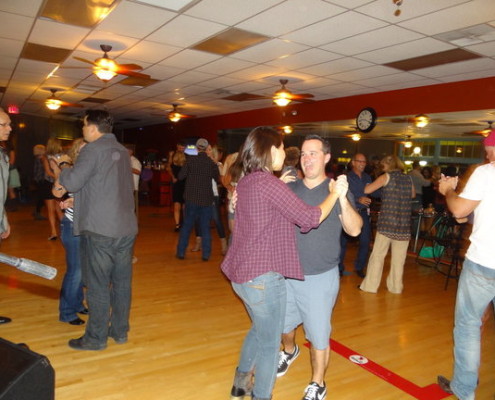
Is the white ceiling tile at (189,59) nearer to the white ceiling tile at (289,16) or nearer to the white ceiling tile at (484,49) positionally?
the white ceiling tile at (289,16)

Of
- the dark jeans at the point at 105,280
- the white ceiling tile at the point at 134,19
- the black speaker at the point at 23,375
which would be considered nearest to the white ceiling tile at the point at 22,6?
the white ceiling tile at the point at 134,19

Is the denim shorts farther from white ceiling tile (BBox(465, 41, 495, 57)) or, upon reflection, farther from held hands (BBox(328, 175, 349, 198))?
white ceiling tile (BBox(465, 41, 495, 57))

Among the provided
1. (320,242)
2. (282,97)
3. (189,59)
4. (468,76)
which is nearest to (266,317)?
(320,242)

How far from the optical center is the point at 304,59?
550 centimetres

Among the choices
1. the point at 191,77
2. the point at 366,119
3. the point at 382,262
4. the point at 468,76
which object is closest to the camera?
the point at 382,262

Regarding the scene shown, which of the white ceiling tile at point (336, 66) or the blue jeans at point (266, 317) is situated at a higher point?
the white ceiling tile at point (336, 66)

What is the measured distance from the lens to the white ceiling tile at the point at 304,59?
516cm

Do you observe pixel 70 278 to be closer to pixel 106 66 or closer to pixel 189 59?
pixel 106 66

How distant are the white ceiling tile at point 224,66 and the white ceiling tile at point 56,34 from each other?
1.85m

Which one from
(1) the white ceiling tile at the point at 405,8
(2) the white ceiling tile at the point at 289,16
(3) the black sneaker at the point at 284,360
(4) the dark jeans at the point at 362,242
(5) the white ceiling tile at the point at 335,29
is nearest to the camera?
(3) the black sneaker at the point at 284,360

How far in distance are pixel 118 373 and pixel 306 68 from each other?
493 centimetres

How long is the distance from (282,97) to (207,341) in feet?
15.9

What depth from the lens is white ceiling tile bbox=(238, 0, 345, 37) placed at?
11.9 ft

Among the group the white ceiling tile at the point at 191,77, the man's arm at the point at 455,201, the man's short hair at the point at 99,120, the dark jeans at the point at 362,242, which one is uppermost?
the white ceiling tile at the point at 191,77
